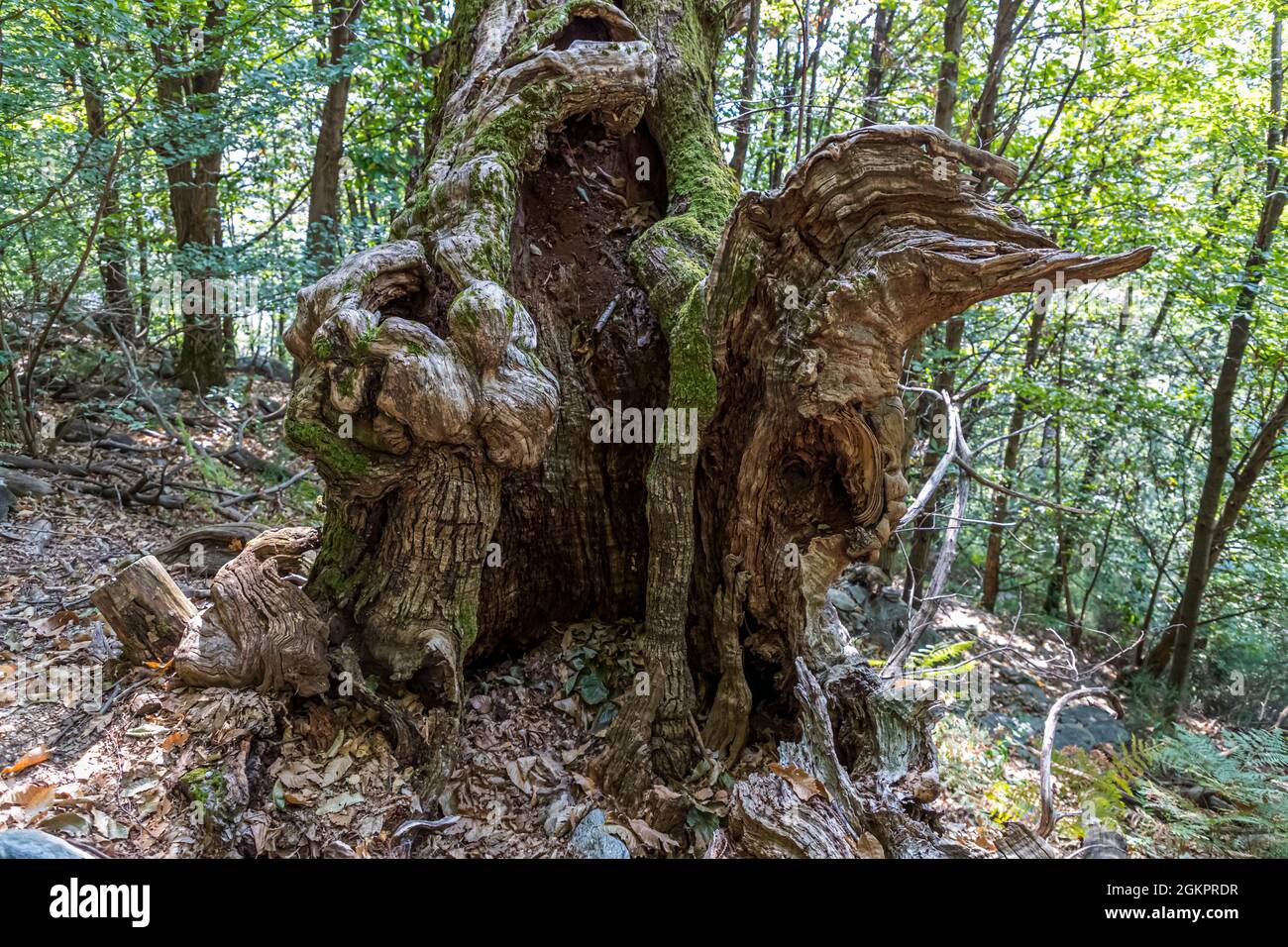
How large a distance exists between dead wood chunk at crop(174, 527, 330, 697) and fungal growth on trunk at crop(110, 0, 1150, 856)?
0.06 meters

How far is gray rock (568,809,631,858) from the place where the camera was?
284 cm

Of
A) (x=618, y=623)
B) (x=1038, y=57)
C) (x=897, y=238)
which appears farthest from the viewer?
(x=1038, y=57)

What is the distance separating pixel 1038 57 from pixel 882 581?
22.8 ft

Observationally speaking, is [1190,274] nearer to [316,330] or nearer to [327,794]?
[316,330]

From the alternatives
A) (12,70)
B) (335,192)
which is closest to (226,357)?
(335,192)

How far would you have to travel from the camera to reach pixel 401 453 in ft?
9.55

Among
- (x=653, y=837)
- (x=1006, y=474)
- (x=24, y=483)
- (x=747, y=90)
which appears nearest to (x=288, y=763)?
(x=653, y=837)

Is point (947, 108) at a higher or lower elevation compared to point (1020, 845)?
higher

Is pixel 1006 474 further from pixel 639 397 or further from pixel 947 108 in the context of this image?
pixel 639 397

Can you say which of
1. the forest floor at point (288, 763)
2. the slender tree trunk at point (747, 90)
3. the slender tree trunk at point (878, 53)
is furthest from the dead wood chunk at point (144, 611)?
the slender tree trunk at point (878, 53)

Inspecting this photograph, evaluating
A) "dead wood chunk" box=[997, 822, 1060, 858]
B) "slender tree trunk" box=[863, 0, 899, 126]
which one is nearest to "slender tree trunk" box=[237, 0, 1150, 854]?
"dead wood chunk" box=[997, 822, 1060, 858]

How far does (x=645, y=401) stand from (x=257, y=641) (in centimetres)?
206

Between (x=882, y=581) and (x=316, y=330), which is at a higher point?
(x=316, y=330)

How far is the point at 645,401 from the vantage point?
361 cm
